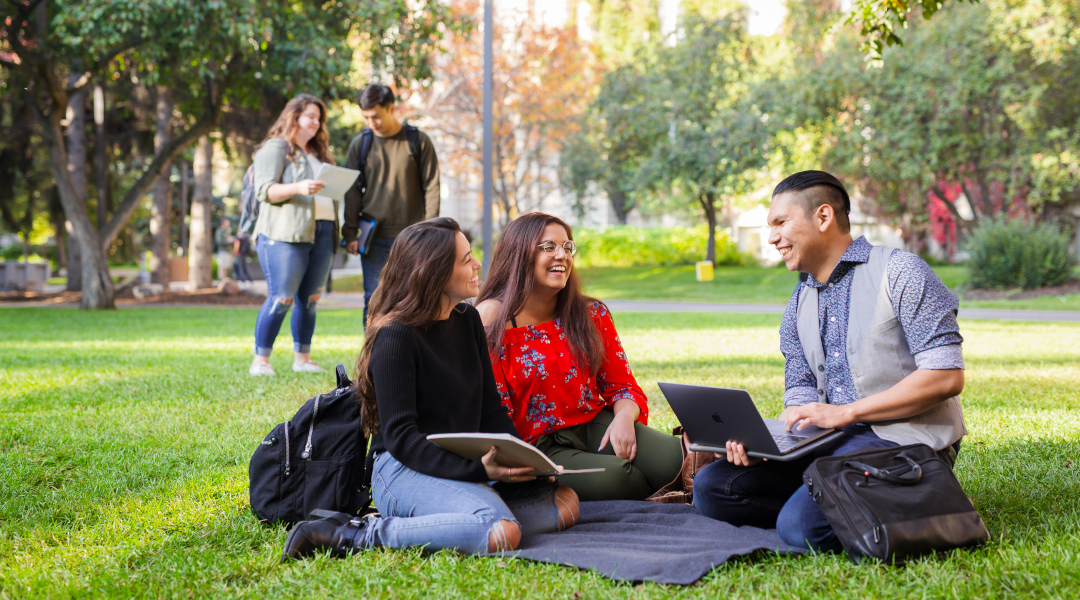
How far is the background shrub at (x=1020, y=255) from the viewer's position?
1794 centimetres

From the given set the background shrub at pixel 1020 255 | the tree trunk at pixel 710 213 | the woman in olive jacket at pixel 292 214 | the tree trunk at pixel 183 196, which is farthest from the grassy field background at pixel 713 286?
the woman in olive jacket at pixel 292 214

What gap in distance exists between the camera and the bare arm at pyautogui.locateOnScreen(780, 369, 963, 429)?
8.99ft

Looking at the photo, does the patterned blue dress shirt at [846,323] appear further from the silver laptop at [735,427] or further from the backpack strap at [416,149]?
the backpack strap at [416,149]

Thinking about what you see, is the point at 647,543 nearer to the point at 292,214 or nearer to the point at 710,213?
the point at 292,214

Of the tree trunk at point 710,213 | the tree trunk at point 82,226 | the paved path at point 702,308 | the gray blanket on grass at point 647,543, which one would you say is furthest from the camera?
the tree trunk at point 710,213

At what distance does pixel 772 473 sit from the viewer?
3.20 metres

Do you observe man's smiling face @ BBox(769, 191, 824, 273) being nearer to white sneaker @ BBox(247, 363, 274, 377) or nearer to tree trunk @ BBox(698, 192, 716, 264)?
white sneaker @ BBox(247, 363, 274, 377)

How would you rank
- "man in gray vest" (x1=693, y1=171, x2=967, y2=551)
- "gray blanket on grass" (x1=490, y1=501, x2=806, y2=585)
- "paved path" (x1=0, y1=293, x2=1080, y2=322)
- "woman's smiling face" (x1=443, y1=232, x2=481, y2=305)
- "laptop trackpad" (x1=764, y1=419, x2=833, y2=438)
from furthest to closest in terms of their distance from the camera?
"paved path" (x1=0, y1=293, x2=1080, y2=322) < "woman's smiling face" (x1=443, y1=232, x2=481, y2=305) < "laptop trackpad" (x1=764, y1=419, x2=833, y2=438) < "man in gray vest" (x1=693, y1=171, x2=967, y2=551) < "gray blanket on grass" (x1=490, y1=501, x2=806, y2=585)

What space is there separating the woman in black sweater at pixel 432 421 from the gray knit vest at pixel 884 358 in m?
1.18

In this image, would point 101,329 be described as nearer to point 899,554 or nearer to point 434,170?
point 434,170

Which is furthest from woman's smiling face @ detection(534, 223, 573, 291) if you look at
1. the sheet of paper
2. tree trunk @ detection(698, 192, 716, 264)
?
tree trunk @ detection(698, 192, 716, 264)

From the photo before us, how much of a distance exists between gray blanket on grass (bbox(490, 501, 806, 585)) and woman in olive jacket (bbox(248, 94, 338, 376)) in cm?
367

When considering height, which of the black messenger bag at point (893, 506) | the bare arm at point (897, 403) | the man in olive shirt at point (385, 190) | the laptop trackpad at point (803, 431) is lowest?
the black messenger bag at point (893, 506)

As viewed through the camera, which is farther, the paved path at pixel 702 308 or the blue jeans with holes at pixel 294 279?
the paved path at pixel 702 308
